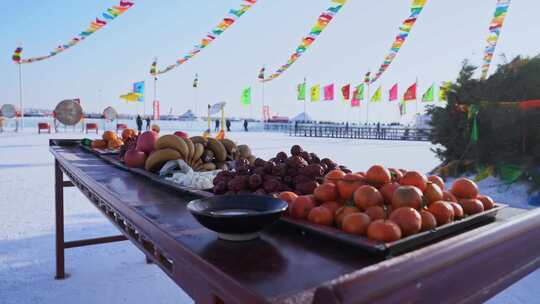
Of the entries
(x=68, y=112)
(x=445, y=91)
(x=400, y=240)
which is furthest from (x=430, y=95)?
(x=400, y=240)

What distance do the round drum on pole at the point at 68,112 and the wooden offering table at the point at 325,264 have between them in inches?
208

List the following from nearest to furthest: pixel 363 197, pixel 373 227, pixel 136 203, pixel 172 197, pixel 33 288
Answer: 1. pixel 373 227
2. pixel 363 197
3. pixel 136 203
4. pixel 172 197
5. pixel 33 288

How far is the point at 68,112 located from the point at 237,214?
5.91 meters

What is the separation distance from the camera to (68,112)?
5.83 m

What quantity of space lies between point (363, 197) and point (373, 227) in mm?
149

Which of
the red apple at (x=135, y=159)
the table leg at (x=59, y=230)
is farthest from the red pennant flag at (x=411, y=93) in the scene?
the red apple at (x=135, y=159)

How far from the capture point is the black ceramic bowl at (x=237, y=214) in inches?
32.6

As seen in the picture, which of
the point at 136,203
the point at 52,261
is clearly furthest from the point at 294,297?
the point at 52,261

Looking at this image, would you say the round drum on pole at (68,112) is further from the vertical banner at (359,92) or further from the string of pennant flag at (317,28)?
the vertical banner at (359,92)

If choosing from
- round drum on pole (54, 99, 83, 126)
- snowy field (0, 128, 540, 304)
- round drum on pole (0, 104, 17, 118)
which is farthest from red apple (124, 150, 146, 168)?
round drum on pole (0, 104, 17, 118)

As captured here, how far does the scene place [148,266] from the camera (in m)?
3.19

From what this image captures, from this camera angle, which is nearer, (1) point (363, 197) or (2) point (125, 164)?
(1) point (363, 197)

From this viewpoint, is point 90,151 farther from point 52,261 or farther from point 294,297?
point 294,297

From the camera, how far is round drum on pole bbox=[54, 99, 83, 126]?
222 inches
